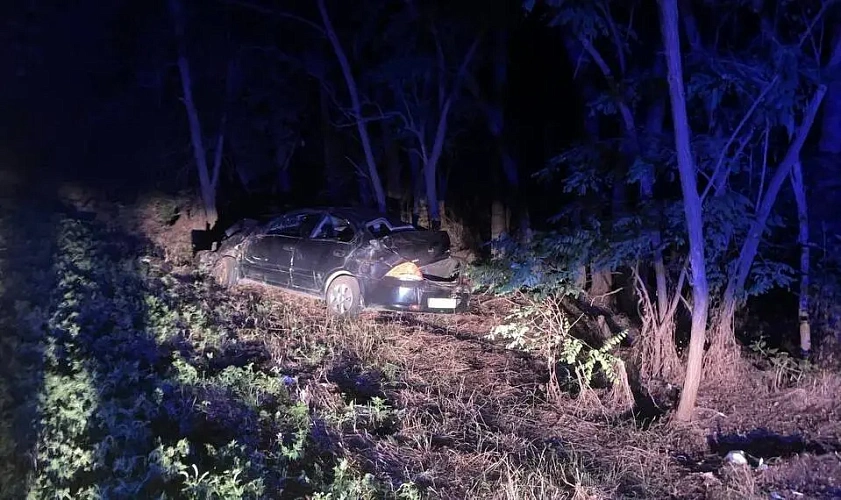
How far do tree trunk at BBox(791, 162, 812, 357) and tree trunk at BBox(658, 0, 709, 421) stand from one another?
203 cm

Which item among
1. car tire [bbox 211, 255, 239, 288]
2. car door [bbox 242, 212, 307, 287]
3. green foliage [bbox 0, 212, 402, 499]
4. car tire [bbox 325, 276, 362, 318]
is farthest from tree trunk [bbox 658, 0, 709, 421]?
car tire [bbox 211, 255, 239, 288]

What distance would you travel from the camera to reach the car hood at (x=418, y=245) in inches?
362

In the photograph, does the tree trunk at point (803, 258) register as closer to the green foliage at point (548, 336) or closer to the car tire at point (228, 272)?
the green foliage at point (548, 336)

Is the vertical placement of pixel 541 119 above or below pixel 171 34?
below

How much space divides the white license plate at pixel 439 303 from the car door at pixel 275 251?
2.40 meters

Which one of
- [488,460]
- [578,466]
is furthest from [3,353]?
[578,466]

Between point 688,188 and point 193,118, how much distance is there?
13481mm

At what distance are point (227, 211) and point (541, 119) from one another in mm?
9673

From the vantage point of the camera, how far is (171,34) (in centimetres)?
1627

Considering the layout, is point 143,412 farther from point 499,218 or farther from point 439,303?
point 499,218

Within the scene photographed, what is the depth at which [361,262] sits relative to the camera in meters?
9.25

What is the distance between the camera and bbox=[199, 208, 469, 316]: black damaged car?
29.9 ft

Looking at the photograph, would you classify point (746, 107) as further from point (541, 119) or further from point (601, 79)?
point (541, 119)

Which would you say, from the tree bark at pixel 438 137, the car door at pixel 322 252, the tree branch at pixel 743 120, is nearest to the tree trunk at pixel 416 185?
the tree bark at pixel 438 137
